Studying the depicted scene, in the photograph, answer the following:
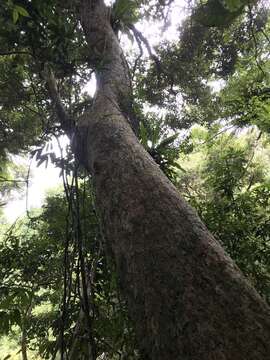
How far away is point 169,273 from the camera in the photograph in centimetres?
150

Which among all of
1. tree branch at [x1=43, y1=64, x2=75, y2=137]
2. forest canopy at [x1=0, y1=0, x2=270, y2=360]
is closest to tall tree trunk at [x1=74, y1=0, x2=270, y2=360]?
forest canopy at [x1=0, y1=0, x2=270, y2=360]

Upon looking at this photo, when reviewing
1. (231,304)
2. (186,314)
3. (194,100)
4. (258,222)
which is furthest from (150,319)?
(194,100)

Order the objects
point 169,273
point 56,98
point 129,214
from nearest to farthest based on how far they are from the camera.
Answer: point 169,273 → point 129,214 → point 56,98

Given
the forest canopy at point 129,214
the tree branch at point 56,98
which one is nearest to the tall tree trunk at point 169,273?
the forest canopy at point 129,214

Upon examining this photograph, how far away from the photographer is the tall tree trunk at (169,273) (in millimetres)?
1225

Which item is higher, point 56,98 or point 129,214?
point 56,98

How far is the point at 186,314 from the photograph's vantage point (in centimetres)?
132

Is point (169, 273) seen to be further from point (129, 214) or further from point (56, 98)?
point (56, 98)

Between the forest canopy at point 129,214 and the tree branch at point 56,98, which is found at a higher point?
the tree branch at point 56,98

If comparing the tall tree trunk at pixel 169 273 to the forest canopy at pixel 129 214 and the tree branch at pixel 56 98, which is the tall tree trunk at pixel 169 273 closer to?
the forest canopy at pixel 129 214

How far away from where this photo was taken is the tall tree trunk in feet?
4.02

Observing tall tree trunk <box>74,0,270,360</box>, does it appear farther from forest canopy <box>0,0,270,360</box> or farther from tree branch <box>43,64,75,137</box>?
tree branch <box>43,64,75,137</box>

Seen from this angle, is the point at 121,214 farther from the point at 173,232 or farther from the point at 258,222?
the point at 258,222

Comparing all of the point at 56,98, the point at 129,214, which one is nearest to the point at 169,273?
the point at 129,214
